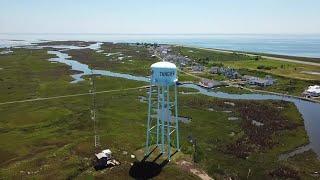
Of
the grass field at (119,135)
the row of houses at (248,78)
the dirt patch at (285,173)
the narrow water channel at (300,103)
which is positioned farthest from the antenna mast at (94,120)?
the row of houses at (248,78)

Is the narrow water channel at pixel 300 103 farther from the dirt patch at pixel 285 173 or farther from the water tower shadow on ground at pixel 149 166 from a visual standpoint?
the water tower shadow on ground at pixel 149 166

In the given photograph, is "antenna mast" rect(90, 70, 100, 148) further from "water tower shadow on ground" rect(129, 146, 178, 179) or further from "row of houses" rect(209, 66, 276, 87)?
"row of houses" rect(209, 66, 276, 87)

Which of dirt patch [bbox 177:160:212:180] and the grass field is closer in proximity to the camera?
dirt patch [bbox 177:160:212:180]

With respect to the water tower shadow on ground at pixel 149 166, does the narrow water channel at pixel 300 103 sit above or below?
below

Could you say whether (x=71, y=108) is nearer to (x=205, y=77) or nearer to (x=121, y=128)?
(x=121, y=128)

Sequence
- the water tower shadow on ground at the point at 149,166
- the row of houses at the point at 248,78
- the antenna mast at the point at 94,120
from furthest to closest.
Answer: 1. the row of houses at the point at 248,78
2. the antenna mast at the point at 94,120
3. the water tower shadow on ground at the point at 149,166

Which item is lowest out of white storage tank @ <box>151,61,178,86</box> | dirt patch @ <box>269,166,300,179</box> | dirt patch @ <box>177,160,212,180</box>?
dirt patch @ <box>269,166,300,179</box>

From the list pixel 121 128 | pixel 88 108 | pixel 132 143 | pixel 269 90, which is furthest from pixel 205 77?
pixel 132 143

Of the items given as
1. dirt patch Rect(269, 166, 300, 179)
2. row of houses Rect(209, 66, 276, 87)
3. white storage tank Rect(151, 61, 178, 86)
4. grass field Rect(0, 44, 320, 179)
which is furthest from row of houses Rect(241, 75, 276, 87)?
white storage tank Rect(151, 61, 178, 86)
